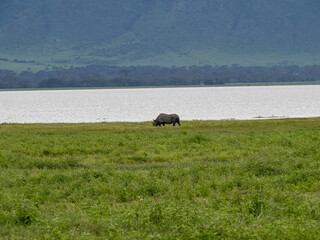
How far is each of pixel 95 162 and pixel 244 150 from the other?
793 centimetres

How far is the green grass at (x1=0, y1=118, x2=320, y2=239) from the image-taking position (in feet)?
43.2

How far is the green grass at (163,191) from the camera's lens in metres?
13.2

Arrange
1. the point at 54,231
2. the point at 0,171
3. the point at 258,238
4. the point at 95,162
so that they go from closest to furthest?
the point at 258,238
the point at 54,231
the point at 0,171
the point at 95,162

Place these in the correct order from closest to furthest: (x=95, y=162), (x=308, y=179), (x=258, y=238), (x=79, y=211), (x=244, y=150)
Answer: (x=258, y=238) < (x=79, y=211) < (x=308, y=179) < (x=95, y=162) < (x=244, y=150)

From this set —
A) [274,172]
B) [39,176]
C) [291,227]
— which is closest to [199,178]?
[274,172]

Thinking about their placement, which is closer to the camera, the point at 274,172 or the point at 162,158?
the point at 274,172

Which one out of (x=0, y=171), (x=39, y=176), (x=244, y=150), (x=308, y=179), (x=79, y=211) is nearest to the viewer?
→ (x=79, y=211)

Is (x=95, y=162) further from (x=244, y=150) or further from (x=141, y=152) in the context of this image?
(x=244, y=150)

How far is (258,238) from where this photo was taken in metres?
12.1

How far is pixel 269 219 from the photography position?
14297mm

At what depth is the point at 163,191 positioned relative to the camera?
60.3 feet

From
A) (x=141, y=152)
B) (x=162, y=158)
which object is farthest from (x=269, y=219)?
(x=141, y=152)

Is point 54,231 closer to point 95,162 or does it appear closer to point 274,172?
point 274,172

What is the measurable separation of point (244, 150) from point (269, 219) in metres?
14.5
